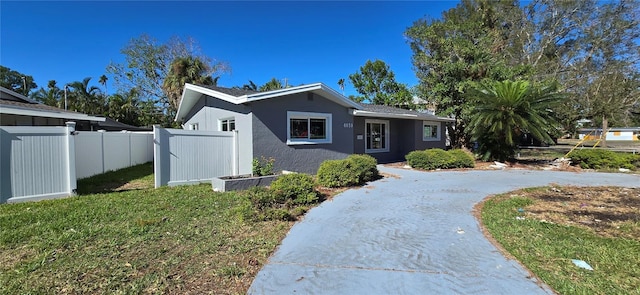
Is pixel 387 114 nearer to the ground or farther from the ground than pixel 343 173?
farther from the ground

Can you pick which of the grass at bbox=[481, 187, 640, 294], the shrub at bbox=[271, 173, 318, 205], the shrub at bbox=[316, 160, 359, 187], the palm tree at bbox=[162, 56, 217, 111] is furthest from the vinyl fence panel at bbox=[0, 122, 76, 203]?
the palm tree at bbox=[162, 56, 217, 111]

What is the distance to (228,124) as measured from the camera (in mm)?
11234

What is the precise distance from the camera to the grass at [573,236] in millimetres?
3092

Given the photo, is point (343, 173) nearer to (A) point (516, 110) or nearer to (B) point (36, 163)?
(B) point (36, 163)

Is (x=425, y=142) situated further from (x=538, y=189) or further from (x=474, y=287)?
(x=474, y=287)

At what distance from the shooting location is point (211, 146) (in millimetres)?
9039

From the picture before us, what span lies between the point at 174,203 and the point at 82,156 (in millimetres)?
5727

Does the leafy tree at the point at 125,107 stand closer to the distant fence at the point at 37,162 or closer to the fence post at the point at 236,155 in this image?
the fence post at the point at 236,155

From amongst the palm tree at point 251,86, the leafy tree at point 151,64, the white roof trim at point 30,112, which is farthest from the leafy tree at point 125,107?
the white roof trim at point 30,112

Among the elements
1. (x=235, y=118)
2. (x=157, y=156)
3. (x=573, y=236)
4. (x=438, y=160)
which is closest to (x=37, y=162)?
(x=157, y=156)

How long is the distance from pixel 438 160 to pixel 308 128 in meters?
5.81

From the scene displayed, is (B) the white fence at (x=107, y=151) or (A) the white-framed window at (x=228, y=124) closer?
(B) the white fence at (x=107, y=151)

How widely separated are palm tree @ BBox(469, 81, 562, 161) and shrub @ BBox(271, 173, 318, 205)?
1013cm

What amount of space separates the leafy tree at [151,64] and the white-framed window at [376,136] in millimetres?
22962
